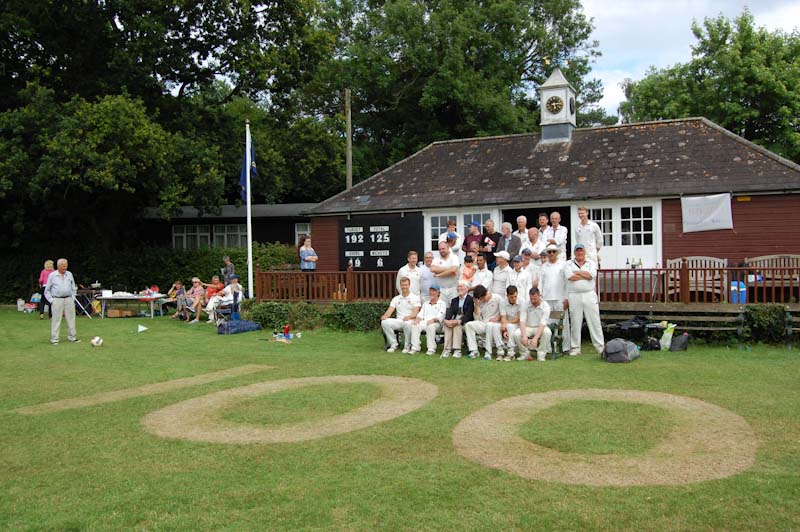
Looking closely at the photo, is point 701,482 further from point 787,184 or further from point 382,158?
point 382,158

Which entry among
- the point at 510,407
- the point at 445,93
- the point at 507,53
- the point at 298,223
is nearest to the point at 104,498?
the point at 510,407

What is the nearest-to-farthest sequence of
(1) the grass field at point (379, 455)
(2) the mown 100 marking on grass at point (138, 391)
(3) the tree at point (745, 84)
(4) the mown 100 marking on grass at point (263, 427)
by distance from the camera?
1. (1) the grass field at point (379, 455)
2. (4) the mown 100 marking on grass at point (263, 427)
3. (2) the mown 100 marking on grass at point (138, 391)
4. (3) the tree at point (745, 84)

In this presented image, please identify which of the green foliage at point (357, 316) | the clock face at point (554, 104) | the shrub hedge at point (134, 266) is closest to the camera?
the green foliage at point (357, 316)

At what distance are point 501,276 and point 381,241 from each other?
7.77 metres

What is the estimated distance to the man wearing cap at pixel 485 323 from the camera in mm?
11239

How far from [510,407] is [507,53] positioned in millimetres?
29513

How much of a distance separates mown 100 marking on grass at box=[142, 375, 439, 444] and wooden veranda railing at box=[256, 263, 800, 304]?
5541 millimetres

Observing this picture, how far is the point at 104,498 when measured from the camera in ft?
16.8

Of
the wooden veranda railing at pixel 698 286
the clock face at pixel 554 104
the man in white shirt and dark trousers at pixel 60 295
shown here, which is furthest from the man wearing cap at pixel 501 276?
the clock face at pixel 554 104

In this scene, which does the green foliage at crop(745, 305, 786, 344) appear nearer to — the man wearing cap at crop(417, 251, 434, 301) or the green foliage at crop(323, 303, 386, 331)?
the man wearing cap at crop(417, 251, 434, 301)

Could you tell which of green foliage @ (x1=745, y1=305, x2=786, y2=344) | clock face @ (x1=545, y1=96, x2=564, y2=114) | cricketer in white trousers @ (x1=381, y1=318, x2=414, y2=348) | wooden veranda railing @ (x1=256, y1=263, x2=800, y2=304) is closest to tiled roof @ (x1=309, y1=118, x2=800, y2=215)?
clock face @ (x1=545, y1=96, x2=564, y2=114)

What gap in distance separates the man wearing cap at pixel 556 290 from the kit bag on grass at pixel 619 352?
942 millimetres

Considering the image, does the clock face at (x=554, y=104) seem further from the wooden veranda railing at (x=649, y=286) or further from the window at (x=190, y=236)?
the window at (x=190, y=236)

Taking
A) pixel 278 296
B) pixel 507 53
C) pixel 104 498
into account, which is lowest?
pixel 104 498
